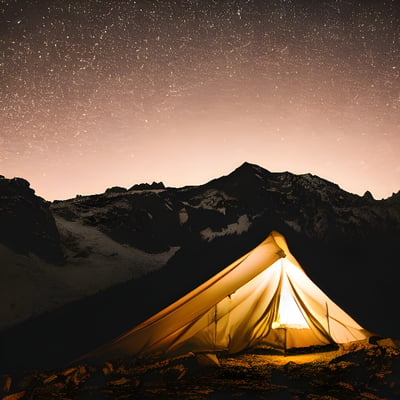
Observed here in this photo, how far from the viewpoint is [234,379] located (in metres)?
6.88

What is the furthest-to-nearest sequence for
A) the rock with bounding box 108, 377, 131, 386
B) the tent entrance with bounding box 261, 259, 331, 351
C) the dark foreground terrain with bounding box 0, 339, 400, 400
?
the tent entrance with bounding box 261, 259, 331, 351
the rock with bounding box 108, 377, 131, 386
the dark foreground terrain with bounding box 0, 339, 400, 400

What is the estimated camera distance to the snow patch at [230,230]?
176875mm

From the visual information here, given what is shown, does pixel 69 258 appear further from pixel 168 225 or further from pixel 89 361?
pixel 89 361

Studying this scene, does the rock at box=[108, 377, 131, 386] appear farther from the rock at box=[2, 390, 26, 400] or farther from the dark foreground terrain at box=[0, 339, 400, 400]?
the rock at box=[2, 390, 26, 400]

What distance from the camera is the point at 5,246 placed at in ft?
380

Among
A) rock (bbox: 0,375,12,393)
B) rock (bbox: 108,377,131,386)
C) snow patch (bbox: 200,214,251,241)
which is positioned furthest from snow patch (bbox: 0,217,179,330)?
rock (bbox: 108,377,131,386)

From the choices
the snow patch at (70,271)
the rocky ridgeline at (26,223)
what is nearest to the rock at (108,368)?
the snow patch at (70,271)

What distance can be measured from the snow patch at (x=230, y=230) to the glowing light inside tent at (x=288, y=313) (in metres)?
164

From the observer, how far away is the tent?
8.45 meters

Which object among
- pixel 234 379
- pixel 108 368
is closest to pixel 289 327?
pixel 234 379

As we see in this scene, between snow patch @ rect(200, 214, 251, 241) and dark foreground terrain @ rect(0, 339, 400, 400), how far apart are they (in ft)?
543

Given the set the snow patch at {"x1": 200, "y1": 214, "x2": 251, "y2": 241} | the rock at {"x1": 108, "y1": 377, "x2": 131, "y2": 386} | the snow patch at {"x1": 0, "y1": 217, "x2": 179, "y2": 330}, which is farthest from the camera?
the snow patch at {"x1": 200, "y1": 214, "x2": 251, "y2": 241}

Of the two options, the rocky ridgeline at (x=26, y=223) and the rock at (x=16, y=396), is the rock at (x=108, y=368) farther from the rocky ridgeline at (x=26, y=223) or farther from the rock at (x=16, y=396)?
the rocky ridgeline at (x=26, y=223)

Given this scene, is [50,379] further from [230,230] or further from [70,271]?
[230,230]
